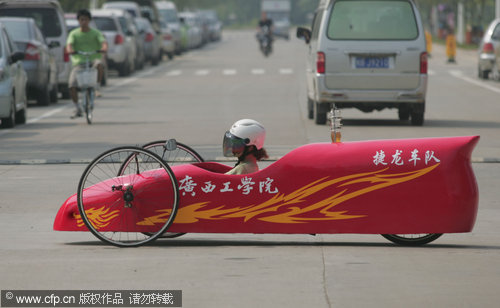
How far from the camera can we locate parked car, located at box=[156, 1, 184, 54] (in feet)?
172

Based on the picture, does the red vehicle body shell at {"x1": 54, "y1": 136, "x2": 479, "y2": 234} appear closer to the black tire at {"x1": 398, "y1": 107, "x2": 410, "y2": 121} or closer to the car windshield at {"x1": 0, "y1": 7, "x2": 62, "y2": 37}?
the black tire at {"x1": 398, "y1": 107, "x2": 410, "y2": 121}

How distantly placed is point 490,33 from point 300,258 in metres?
26.7

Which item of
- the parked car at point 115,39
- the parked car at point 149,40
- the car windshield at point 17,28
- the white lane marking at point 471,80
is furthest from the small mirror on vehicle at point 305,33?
the parked car at point 149,40

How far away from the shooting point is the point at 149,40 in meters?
43.4

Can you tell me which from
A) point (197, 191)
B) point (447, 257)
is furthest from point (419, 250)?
point (197, 191)

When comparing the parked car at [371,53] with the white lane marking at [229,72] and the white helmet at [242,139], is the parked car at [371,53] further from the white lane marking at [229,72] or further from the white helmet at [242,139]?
the white lane marking at [229,72]

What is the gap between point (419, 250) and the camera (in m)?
8.78

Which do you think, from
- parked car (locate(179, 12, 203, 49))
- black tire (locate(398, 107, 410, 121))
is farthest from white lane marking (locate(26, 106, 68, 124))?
parked car (locate(179, 12, 203, 49))

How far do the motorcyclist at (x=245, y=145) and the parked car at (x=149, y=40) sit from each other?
3294 cm

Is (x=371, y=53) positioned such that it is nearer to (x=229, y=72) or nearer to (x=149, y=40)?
(x=229, y=72)

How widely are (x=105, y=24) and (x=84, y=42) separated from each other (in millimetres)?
14526

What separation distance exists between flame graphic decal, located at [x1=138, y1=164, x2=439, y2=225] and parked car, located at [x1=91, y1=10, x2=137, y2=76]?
26.4 meters

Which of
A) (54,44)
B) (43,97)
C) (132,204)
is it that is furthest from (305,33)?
(132,204)

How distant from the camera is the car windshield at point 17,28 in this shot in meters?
23.9
